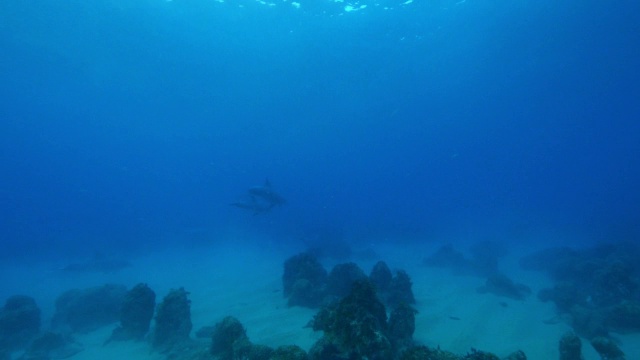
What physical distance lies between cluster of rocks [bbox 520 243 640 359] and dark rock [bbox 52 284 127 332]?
18175mm

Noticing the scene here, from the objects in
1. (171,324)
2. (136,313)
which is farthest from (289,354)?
(136,313)

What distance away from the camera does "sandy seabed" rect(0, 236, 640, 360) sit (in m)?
10.3

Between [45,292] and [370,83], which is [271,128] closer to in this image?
[370,83]

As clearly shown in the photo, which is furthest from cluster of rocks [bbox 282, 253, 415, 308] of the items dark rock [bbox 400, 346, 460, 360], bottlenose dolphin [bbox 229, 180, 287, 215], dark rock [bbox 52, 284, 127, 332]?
bottlenose dolphin [bbox 229, 180, 287, 215]

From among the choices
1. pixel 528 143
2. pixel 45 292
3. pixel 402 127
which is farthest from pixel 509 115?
pixel 45 292

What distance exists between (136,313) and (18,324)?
6.60 meters

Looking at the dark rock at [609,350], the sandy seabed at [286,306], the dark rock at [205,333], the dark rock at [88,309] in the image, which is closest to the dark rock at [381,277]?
the sandy seabed at [286,306]

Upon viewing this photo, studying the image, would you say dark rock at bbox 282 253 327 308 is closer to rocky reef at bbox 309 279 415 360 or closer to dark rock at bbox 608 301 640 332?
rocky reef at bbox 309 279 415 360

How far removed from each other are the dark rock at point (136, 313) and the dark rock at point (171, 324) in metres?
1.05

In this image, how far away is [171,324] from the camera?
35.3ft

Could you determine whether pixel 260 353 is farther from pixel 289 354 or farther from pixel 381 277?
pixel 381 277

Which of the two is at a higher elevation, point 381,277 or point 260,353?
point 381,277

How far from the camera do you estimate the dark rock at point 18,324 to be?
12.9 m

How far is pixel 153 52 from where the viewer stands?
48344mm
